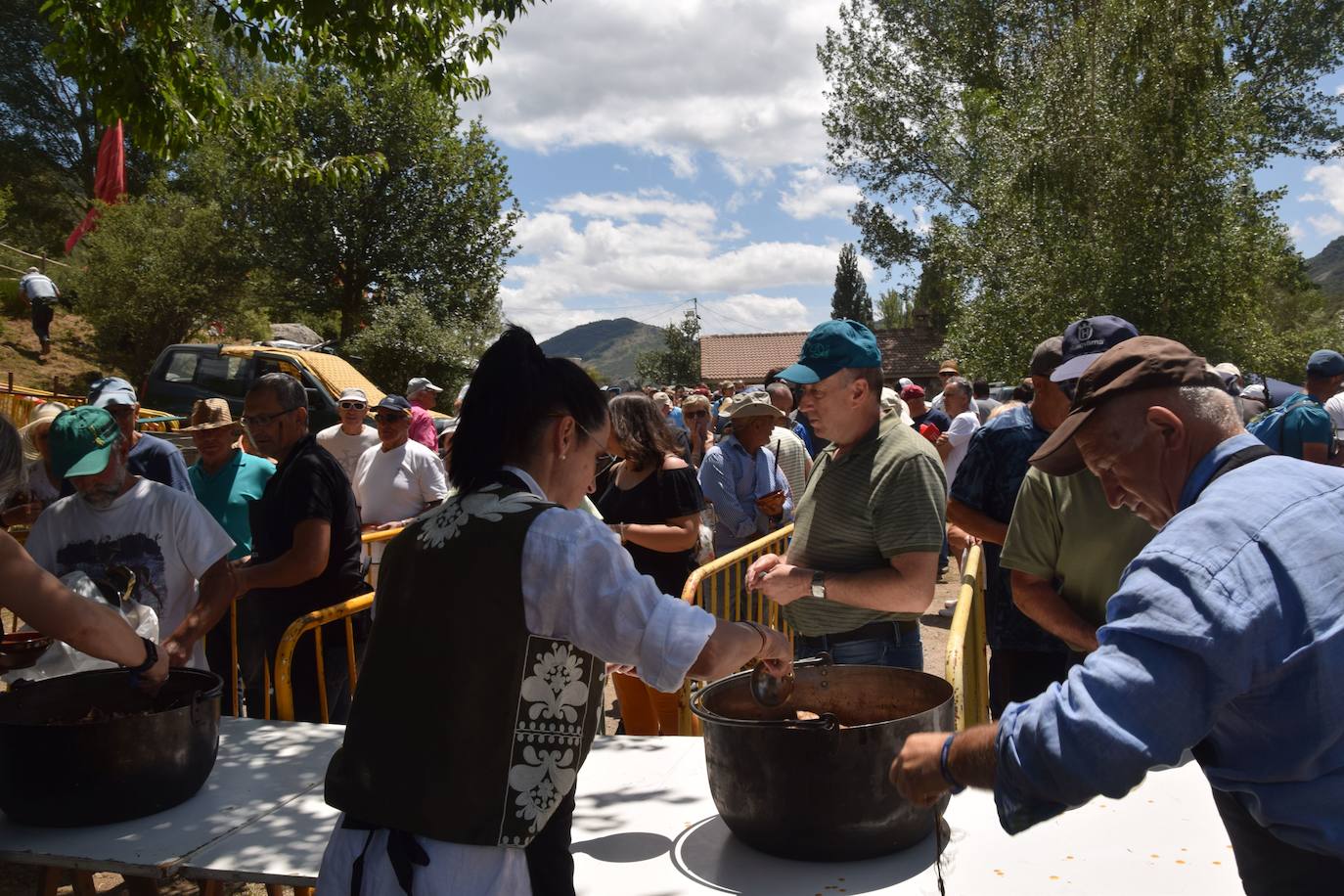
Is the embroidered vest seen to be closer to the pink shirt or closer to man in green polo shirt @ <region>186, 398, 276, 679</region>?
man in green polo shirt @ <region>186, 398, 276, 679</region>

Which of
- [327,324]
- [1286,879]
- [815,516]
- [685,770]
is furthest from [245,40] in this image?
[327,324]

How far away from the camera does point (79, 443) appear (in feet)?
11.6

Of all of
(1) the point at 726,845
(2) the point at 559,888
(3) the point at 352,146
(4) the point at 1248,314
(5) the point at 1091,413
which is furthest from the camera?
(3) the point at 352,146

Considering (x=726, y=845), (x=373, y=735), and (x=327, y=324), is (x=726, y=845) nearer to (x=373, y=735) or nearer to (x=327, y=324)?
(x=373, y=735)

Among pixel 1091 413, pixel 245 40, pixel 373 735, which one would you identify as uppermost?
pixel 245 40

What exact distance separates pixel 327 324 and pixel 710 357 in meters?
43.0

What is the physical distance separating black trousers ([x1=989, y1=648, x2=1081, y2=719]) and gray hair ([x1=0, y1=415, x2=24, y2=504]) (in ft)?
11.3

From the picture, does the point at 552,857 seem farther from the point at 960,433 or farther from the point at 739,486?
the point at 960,433

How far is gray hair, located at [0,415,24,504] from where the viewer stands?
8.87 feet

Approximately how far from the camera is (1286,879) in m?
1.58

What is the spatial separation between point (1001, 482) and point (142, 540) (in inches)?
135

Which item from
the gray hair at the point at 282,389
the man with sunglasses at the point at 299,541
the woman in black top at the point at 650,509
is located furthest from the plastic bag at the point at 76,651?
the woman in black top at the point at 650,509

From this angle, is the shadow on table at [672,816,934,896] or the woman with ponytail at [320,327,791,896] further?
the shadow on table at [672,816,934,896]

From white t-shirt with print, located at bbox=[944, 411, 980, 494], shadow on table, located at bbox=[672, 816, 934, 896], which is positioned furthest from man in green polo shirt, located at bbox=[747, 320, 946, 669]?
white t-shirt with print, located at bbox=[944, 411, 980, 494]
